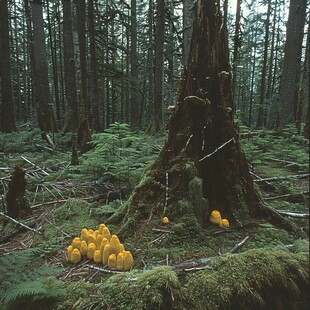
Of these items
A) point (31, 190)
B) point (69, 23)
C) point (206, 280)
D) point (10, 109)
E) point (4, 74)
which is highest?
point (69, 23)

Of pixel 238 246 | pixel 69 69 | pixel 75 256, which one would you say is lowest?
pixel 75 256

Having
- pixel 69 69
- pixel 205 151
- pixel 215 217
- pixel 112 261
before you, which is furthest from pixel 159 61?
pixel 112 261

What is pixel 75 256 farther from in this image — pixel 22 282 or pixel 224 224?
pixel 224 224

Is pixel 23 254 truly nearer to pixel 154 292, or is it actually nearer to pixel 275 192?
pixel 154 292

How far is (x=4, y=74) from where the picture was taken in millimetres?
10242

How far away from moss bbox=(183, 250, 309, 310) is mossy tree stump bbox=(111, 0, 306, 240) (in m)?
0.90

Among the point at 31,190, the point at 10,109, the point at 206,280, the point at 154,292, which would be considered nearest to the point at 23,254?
the point at 154,292

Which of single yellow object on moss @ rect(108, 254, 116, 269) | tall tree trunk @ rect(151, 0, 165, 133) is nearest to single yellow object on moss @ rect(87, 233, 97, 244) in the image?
single yellow object on moss @ rect(108, 254, 116, 269)

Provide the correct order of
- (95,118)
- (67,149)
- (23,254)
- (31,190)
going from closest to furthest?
1. (23,254)
2. (31,190)
3. (67,149)
4. (95,118)

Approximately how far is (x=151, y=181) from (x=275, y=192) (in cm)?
178

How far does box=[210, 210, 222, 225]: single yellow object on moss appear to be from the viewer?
2609mm

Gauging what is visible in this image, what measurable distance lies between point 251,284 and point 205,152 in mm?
1447

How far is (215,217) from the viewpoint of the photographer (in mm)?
2615

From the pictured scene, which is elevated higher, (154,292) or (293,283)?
(293,283)
